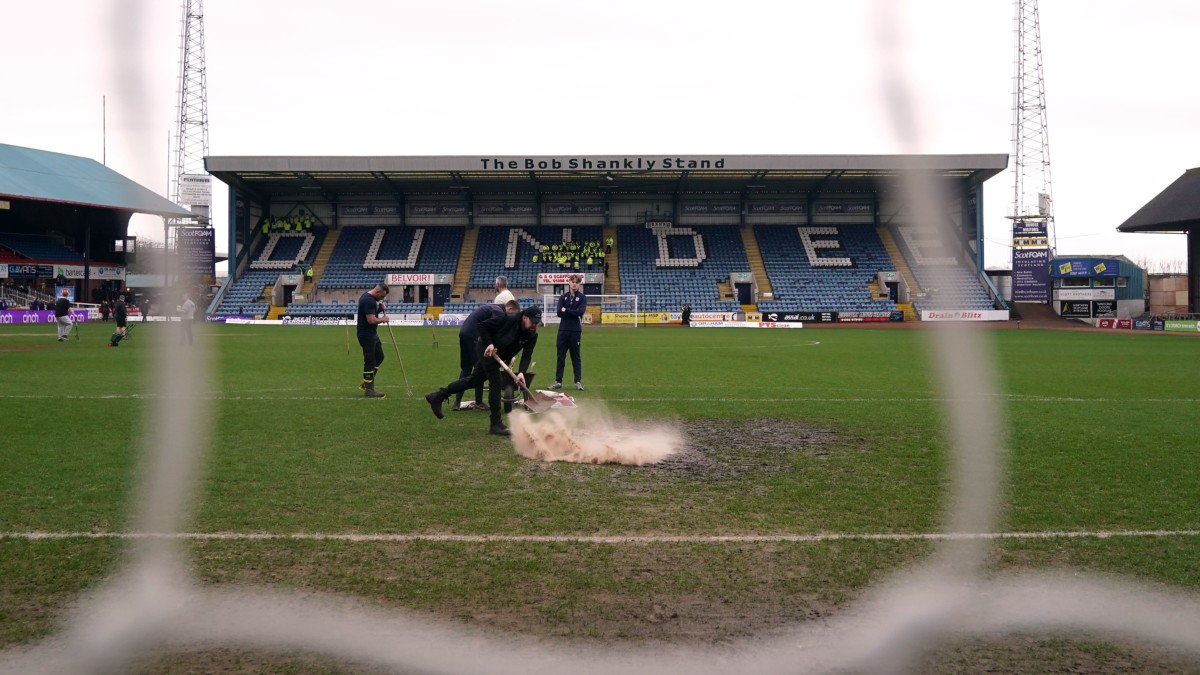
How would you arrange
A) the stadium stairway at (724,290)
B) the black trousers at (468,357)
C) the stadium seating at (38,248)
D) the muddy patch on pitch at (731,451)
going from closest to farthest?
1. the muddy patch on pitch at (731,451)
2. the black trousers at (468,357)
3. the stadium seating at (38,248)
4. the stadium stairway at (724,290)

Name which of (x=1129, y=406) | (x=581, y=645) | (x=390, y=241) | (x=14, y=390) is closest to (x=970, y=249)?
(x=390, y=241)

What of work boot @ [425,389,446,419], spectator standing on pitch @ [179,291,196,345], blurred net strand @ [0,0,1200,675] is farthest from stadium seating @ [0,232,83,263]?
spectator standing on pitch @ [179,291,196,345]

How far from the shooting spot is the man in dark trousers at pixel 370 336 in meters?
13.3

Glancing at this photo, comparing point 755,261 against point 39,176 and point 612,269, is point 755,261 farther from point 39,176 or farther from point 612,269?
point 39,176

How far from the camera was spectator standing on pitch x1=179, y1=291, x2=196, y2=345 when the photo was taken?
2521 millimetres

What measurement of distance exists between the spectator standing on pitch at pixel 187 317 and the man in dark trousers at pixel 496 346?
22.1ft

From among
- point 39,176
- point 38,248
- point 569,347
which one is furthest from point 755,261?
point 38,248

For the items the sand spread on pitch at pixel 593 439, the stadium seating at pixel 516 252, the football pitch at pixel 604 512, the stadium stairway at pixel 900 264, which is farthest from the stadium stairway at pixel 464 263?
the sand spread on pitch at pixel 593 439

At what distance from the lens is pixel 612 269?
59.2 metres

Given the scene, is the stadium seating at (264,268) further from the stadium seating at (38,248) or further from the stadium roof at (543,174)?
the stadium seating at (38,248)

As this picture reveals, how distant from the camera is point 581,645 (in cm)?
370

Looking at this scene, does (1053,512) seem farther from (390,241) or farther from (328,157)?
(390,241)

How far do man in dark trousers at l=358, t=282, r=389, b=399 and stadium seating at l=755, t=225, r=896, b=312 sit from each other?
4294 cm

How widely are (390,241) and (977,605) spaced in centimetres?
5959
